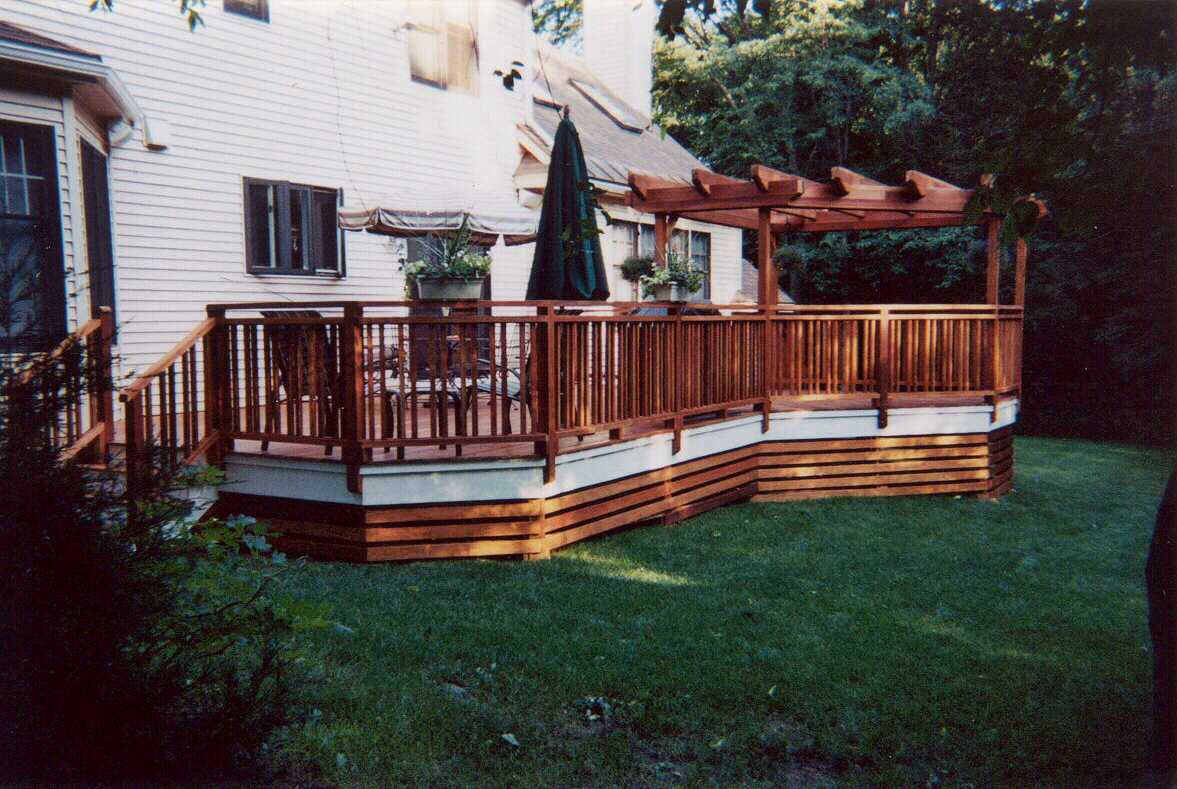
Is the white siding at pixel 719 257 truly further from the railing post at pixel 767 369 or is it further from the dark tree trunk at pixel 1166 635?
the dark tree trunk at pixel 1166 635

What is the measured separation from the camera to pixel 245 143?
9.86 meters

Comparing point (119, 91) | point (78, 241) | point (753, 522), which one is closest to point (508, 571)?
point (753, 522)

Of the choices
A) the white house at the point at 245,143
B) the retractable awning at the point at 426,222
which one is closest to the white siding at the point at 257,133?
the white house at the point at 245,143

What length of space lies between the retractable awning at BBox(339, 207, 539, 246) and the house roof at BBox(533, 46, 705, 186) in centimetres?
394

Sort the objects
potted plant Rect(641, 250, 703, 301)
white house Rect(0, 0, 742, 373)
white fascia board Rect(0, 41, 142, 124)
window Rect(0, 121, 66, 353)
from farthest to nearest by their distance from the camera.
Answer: potted plant Rect(641, 250, 703, 301) < white house Rect(0, 0, 742, 373) < window Rect(0, 121, 66, 353) < white fascia board Rect(0, 41, 142, 124)

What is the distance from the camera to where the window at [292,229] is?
9.99 meters

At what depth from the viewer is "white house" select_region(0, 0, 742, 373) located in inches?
287

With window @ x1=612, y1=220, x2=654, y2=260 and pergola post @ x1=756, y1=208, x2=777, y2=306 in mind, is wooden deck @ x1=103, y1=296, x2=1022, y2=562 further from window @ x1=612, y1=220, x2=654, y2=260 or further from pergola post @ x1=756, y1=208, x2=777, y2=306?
window @ x1=612, y1=220, x2=654, y2=260

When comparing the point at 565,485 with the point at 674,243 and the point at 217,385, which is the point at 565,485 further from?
the point at 674,243

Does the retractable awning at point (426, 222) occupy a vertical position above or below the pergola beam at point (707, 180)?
below

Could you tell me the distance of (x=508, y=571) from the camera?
5949mm

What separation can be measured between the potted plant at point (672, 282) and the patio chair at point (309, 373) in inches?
173

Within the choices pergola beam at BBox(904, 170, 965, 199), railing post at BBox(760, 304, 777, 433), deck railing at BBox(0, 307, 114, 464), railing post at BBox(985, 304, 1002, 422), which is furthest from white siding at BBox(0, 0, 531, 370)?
railing post at BBox(985, 304, 1002, 422)

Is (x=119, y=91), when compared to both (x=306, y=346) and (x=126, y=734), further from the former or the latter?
(x=126, y=734)
